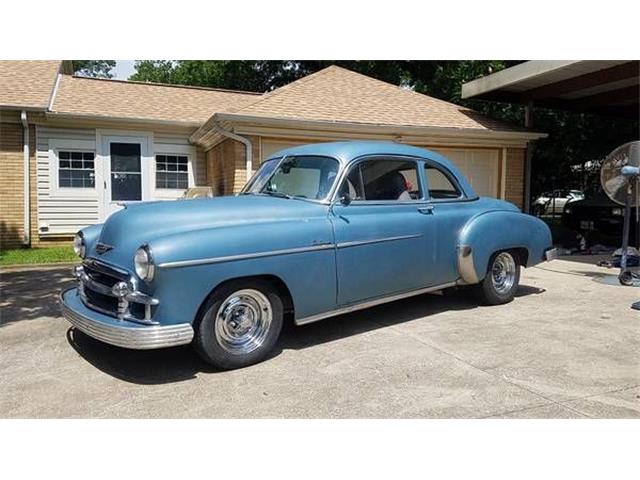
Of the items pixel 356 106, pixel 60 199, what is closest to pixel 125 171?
pixel 60 199

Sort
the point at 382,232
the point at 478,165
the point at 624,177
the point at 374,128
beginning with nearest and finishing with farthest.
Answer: the point at 382,232 → the point at 624,177 → the point at 374,128 → the point at 478,165

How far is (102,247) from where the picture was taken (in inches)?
169

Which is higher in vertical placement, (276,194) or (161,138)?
(161,138)

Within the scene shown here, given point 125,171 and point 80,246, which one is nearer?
point 80,246

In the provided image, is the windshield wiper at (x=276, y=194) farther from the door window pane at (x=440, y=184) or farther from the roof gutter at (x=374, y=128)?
the roof gutter at (x=374, y=128)

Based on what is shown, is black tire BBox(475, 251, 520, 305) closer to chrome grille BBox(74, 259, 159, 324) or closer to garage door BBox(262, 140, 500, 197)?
chrome grille BBox(74, 259, 159, 324)

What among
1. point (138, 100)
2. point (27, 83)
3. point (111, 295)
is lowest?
point (111, 295)

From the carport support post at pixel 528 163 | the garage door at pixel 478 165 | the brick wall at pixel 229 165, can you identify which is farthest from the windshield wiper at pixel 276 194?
the carport support post at pixel 528 163

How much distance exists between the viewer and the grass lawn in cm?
977

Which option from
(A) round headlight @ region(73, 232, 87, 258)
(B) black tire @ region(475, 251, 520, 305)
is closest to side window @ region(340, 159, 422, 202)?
(B) black tire @ region(475, 251, 520, 305)

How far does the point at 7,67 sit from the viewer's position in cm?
1319

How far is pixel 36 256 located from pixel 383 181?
820 cm

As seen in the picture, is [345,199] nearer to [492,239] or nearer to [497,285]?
[492,239]

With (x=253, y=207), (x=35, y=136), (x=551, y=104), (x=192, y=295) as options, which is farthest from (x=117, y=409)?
(x=551, y=104)
